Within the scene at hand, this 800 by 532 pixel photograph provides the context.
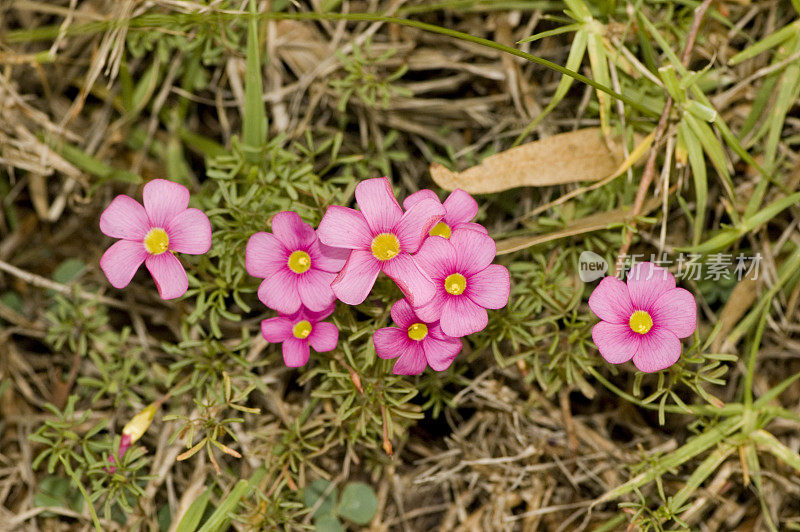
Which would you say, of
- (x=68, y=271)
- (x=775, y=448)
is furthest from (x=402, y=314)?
(x=68, y=271)

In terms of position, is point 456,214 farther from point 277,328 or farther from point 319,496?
point 319,496

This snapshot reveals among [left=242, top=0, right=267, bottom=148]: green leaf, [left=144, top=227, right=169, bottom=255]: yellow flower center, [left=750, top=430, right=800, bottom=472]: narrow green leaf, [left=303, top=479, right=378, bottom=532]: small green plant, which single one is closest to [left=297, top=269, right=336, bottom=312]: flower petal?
[left=144, top=227, right=169, bottom=255]: yellow flower center

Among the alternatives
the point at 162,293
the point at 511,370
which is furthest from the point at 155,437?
the point at 511,370

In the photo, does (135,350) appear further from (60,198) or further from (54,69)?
(54,69)

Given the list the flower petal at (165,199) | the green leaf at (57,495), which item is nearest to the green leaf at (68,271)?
the green leaf at (57,495)

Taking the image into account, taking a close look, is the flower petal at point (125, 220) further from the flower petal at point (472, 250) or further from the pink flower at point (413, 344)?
the flower petal at point (472, 250)

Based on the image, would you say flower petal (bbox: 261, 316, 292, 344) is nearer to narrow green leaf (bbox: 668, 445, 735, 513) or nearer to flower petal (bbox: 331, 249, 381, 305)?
flower petal (bbox: 331, 249, 381, 305)
